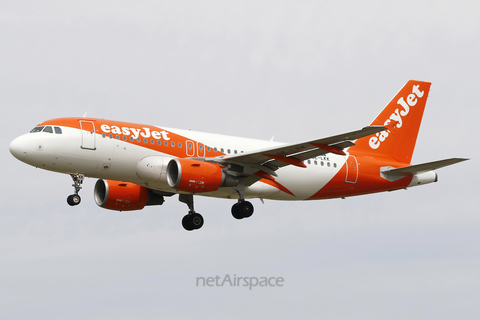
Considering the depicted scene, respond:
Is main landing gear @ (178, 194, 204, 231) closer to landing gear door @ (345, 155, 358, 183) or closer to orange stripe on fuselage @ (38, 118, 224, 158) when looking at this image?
orange stripe on fuselage @ (38, 118, 224, 158)

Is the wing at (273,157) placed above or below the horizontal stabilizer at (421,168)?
below

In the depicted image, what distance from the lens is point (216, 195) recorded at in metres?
35.9

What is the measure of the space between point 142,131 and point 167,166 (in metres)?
2.00

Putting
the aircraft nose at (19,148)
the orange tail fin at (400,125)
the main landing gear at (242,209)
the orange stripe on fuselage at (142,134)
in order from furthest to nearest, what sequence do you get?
the orange tail fin at (400,125) < the main landing gear at (242,209) < the orange stripe on fuselage at (142,134) < the aircraft nose at (19,148)

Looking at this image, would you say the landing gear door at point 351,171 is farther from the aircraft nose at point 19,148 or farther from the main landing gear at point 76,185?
the aircraft nose at point 19,148

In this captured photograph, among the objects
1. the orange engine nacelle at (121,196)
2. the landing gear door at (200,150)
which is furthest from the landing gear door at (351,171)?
the orange engine nacelle at (121,196)

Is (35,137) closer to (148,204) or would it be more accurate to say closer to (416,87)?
(148,204)

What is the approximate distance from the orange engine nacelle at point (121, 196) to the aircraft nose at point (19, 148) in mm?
6185

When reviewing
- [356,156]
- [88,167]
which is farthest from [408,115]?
[88,167]

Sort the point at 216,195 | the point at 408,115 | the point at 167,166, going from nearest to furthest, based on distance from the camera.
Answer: the point at 167,166 < the point at 216,195 < the point at 408,115

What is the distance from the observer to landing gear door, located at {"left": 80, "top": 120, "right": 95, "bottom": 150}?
3244 centimetres

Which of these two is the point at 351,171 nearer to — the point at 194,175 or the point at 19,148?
the point at 194,175

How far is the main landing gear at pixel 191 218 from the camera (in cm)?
3788

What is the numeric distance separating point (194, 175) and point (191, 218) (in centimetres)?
577
